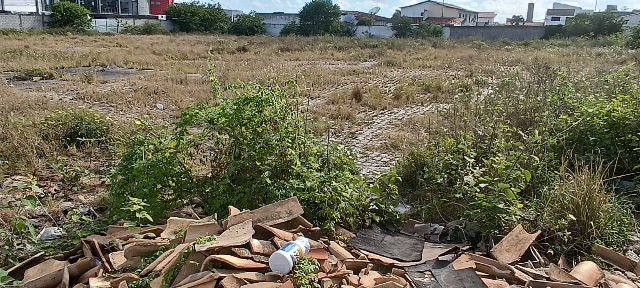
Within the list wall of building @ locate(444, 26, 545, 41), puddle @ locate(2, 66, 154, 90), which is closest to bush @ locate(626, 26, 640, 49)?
wall of building @ locate(444, 26, 545, 41)

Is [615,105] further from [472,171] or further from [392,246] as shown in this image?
[392,246]

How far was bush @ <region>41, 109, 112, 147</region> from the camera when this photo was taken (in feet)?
18.0

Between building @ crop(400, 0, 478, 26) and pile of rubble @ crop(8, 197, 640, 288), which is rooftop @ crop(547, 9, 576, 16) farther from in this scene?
pile of rubble @ crop(8, 197, 640, 288)

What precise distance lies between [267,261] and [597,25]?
128 ft

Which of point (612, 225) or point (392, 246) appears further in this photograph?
point (612, 225)

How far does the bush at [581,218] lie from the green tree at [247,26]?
36354mm

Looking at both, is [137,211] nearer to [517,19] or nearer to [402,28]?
[402,28]

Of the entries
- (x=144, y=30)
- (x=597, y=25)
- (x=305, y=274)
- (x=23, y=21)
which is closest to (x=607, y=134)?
(x=305, y=274)

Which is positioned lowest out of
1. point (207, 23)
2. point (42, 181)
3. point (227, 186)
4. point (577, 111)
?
point (42, 181)

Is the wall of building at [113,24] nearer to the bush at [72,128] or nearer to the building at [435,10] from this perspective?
the bush at [72,128]

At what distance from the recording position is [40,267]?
2627 millimetres

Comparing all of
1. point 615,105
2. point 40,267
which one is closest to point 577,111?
point 615,105

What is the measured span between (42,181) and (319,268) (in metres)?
3.31

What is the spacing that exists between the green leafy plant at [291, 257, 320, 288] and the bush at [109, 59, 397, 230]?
0.65 m
